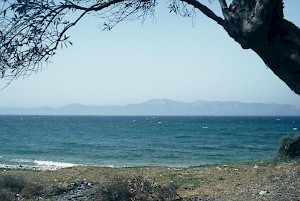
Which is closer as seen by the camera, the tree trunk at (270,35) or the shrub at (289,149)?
the tree trunk at (270,35)

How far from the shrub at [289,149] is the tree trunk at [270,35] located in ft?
57.7

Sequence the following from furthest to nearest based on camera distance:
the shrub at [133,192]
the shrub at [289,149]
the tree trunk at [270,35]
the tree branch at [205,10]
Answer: the shrub at [289,149]
the shrub at [133,192]
the tree branch at [205,10]
the tree trunk at [270,35]

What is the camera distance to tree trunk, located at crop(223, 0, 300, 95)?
185 inches

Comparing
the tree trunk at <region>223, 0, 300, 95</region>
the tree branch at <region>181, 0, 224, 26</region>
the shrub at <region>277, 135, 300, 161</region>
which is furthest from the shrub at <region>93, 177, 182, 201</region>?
the shrub at <region>277, 135, 300, 161</region>

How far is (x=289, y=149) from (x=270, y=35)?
1857 centimetres

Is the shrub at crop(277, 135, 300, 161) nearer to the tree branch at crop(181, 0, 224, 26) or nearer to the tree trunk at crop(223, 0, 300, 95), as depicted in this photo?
the tree branch at crop(181, 0, 224, 26)

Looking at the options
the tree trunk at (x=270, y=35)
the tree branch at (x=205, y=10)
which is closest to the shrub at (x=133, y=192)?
the tree branch at (x=205, y=10)

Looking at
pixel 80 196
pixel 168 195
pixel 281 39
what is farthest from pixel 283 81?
pixel 80 196

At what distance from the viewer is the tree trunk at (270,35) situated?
15.4 feet

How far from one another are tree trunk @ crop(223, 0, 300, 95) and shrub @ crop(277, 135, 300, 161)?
17583 millimetres

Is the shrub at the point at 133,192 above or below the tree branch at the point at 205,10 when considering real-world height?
below

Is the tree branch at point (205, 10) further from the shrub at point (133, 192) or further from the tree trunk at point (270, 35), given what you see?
the shrub at point (133, 192)

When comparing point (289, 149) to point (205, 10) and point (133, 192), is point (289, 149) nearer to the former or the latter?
point (133, 192)

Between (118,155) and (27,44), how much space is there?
4597 cm
